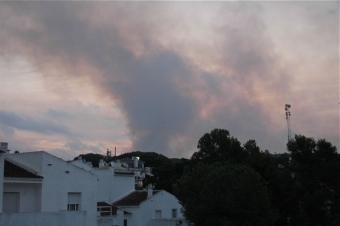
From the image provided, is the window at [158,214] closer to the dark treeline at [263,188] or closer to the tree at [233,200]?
the dark treeline at [263,188]

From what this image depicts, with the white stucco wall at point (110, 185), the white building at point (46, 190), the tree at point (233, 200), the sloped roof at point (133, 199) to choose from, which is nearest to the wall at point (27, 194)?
the white building at point (46, 190)

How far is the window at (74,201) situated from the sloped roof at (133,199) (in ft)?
53.5

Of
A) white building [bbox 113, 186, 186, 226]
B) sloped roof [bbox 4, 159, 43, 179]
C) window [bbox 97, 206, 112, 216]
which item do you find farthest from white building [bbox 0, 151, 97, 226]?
white building [bbox 113, 186, 186, 226]

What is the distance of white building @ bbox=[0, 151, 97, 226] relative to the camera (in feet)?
90.3

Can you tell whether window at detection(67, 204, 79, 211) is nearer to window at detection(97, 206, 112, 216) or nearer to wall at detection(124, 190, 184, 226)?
window at detection(97, 206, 112, 216)

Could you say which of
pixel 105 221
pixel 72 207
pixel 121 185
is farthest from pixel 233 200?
pixel 121 185

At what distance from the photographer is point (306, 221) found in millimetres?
38250

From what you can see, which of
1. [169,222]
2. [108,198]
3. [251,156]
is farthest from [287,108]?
[108,198]

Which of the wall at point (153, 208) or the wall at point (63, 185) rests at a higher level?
the wall at point (63, 185)

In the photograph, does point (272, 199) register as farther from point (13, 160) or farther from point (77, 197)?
point (13, 160)

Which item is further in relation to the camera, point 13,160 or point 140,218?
point 140,218

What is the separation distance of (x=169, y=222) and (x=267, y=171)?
12359mm

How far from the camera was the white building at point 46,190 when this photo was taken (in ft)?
90.3

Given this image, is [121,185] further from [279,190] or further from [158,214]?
[279,190]
